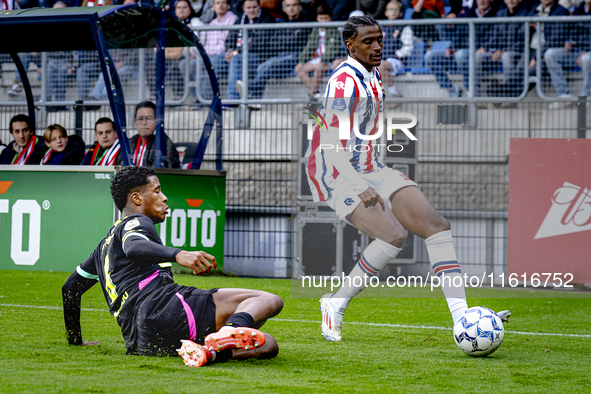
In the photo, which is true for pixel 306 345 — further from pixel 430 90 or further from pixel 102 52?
pixel 430 90

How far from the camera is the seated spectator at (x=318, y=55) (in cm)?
1002

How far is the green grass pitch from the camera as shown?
10.2ft

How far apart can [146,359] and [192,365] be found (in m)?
0.32

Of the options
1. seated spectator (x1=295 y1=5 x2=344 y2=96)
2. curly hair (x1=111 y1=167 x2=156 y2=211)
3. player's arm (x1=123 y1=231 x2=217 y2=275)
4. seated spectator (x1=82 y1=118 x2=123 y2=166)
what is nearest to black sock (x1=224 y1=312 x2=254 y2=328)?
player's arm (x1=123 y1=231 x2=217 y2=275)

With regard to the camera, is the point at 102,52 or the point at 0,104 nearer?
the point at 102,52

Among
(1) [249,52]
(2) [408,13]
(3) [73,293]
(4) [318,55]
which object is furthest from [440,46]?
(3) [73,293]

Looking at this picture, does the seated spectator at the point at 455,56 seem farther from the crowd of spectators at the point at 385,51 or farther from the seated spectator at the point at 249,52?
the seated spectator at the point at 249,52

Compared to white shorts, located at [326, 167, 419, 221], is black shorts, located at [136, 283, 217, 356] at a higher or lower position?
lower

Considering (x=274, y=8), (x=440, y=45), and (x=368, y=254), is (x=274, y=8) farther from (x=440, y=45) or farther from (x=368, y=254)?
(x=368, y=254)

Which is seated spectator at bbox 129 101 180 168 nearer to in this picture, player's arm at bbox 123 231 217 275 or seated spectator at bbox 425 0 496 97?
seated spectator at bbox 425 0 496 97

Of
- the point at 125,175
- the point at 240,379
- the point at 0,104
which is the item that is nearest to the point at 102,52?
the point at 0,104

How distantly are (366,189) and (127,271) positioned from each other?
64.4 inches

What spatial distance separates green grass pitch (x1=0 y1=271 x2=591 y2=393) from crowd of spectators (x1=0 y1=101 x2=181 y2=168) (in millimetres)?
2690

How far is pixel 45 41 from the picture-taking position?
9961mm
